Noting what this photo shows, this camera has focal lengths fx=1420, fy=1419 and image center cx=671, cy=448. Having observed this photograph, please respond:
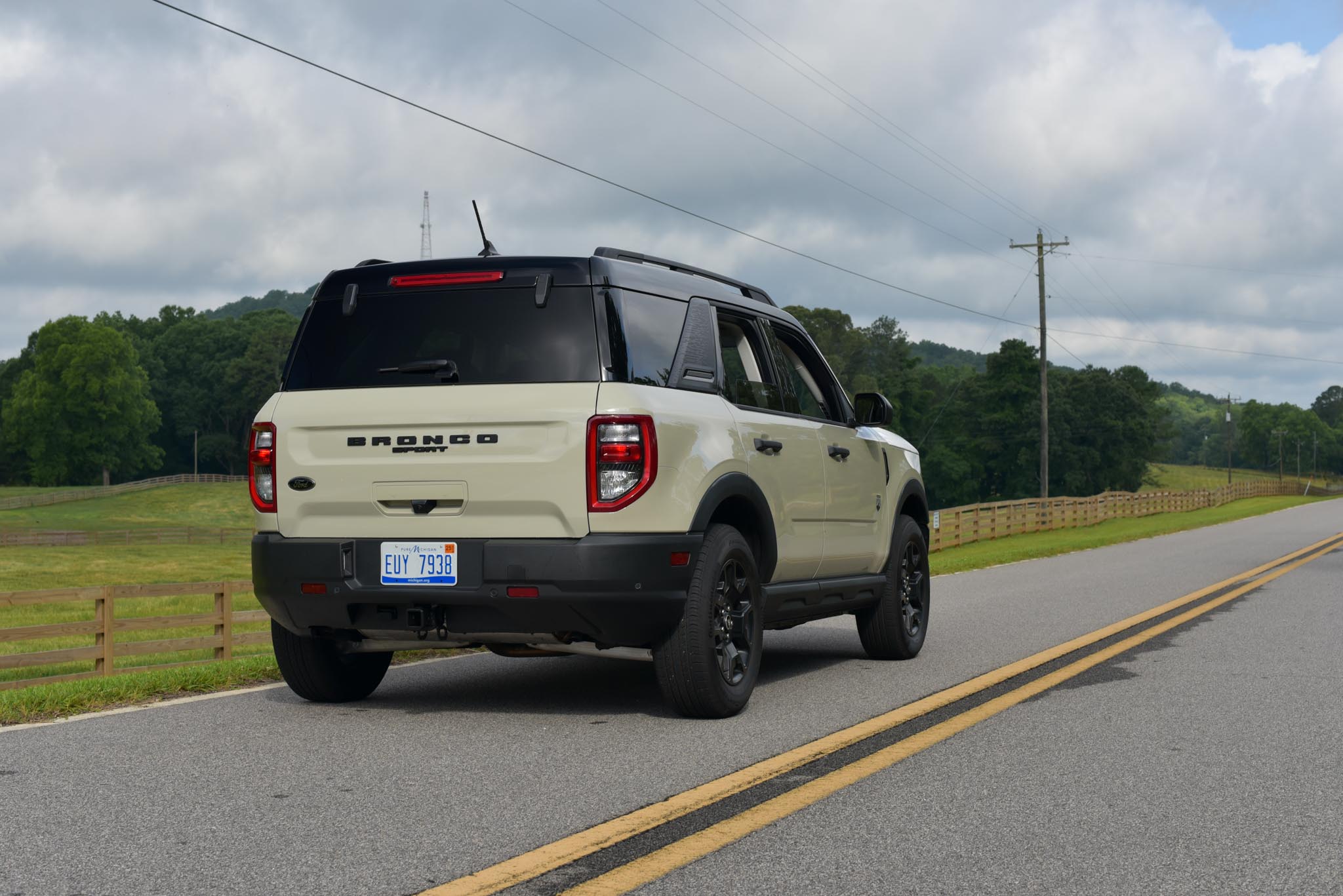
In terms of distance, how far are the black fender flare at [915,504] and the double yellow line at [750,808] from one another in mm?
1215

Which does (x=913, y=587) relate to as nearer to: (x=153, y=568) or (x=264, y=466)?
(x=264, y=466)

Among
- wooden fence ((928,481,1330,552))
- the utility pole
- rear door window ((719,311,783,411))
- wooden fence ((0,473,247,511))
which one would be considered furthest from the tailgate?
wooden fence ((0,473,247,511))

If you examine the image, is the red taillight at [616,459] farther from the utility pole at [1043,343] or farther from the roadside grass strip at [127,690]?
the utility pole at [1043,343]

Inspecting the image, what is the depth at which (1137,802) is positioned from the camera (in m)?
5.14

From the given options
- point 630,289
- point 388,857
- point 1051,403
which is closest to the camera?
point 388,857

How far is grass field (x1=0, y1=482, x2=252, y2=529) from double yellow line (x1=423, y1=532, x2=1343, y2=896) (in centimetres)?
6888

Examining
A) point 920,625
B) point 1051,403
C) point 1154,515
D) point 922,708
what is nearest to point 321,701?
point 922,708

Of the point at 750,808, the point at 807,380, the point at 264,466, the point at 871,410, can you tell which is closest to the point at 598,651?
the point at 264,466

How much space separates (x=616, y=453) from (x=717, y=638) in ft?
3.94

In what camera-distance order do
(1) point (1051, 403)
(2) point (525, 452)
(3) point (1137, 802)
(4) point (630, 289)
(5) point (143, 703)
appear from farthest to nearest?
(1) point (1051, 403) < (5) point (143, 703) < (4) point (630, 289) < (2) point (525, 452) < (3) point (1137, 802)

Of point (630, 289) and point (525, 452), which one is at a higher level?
point (630, 289)

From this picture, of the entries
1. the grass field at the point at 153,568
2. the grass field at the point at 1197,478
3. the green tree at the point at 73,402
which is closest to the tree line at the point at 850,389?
the green tree at the point at 73,402

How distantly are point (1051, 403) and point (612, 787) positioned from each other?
9680cm

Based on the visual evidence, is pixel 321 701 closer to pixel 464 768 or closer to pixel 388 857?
pixel 464 768
